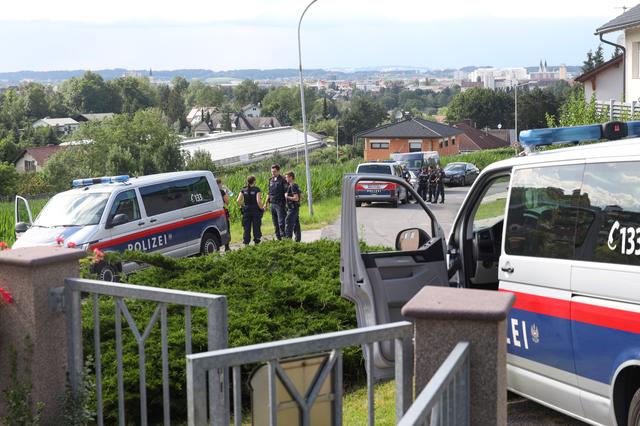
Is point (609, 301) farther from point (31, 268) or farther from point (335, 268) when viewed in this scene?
point (335, 268)

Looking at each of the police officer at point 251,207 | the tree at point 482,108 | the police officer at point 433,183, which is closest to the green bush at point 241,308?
the police officer at point 251,207

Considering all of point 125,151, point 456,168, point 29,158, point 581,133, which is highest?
point 581,133

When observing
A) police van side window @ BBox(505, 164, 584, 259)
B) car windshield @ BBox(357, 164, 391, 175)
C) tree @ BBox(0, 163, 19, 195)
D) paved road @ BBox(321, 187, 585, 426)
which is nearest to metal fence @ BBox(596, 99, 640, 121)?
paved road @ BBox(321, 187, 585, 426)

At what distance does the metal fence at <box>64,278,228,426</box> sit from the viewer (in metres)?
4.34

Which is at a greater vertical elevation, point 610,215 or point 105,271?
point 610,215

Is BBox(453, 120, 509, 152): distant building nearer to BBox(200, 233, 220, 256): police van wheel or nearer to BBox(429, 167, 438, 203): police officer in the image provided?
BBox(429, 167, 438, 203): police officer

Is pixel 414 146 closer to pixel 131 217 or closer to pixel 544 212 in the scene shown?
pixel 131 217

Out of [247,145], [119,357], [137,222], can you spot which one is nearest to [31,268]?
[119,357]

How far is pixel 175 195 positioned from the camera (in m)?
18.2

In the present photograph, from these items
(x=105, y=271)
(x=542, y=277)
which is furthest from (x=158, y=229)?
(x=542, y=277)

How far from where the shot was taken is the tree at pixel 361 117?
15012 cm

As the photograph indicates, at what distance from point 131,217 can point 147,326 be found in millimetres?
12475

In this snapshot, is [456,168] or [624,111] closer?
[624,111]

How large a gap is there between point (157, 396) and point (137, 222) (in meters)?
10.2
